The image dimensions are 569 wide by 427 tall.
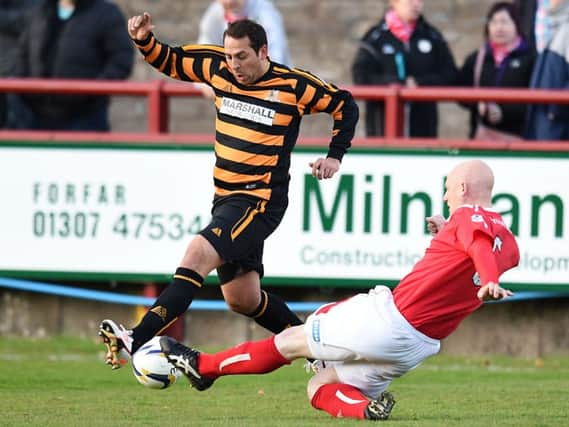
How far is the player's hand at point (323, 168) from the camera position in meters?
8.86

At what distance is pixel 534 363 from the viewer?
11.7 meters

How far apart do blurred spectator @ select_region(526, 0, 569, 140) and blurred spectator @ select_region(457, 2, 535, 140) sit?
17cm

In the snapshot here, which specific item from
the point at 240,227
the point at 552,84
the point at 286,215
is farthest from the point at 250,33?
the point at 552,84

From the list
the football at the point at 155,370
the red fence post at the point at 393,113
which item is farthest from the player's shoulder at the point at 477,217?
the red fence post at the point at 393,113

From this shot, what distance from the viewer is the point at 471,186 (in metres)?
7.56

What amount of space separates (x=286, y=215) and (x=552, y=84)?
7.92 ft

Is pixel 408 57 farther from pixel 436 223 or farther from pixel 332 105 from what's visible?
pixel 436 223

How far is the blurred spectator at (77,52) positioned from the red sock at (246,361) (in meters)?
5.06

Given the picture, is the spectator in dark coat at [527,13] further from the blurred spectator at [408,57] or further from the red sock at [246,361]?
the red sock at [246,361]

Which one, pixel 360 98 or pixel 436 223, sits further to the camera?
pixel 360 98

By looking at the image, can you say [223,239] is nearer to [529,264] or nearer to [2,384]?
[2,384]

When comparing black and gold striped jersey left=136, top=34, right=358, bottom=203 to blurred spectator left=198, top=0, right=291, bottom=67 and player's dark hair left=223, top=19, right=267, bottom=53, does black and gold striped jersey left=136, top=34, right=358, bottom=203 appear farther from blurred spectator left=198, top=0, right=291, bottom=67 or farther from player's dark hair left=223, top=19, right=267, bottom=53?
blurred spectator left=198, top=0, right=291, bottom=67

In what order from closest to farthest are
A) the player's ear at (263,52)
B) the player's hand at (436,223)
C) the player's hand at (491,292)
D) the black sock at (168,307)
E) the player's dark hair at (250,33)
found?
the player's hand at (491,292) → the player's hand at (436,223) → the black sock at (168,307) → the player's dark hair at (250,33) → the player's ear at (263,52)

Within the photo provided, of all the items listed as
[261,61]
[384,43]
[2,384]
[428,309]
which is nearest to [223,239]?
[261,61]
